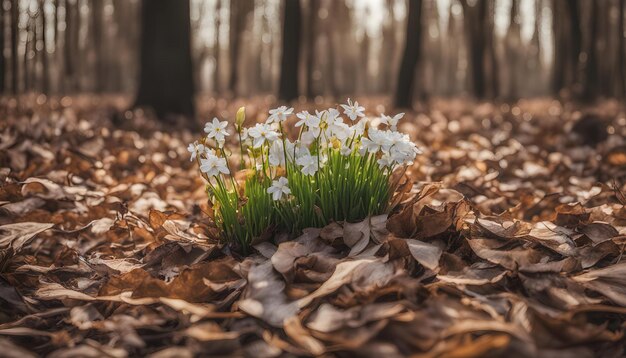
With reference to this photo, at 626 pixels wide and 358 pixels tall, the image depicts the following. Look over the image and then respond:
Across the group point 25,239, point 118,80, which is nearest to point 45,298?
point 25,239

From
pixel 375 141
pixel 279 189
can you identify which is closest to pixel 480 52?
pixel 375 141

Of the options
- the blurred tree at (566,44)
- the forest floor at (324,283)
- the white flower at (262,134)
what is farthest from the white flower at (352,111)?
the blurred tree at (566,44)

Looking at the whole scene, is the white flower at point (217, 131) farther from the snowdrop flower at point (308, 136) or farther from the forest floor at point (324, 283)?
the forest floor at point (324, 283)

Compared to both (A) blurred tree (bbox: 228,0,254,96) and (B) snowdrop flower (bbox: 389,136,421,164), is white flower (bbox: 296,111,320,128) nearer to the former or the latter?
(B) snowdrop flower (bbox: 389,136,421,164)

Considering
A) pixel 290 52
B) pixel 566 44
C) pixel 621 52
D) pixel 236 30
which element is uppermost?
pixel 236 30

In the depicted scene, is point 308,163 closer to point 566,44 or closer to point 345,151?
point 345,151

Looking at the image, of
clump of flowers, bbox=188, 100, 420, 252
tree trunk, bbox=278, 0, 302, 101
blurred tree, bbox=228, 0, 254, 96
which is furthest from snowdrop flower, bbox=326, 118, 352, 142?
blurred tree, bbox=228, 0, 254, 96
